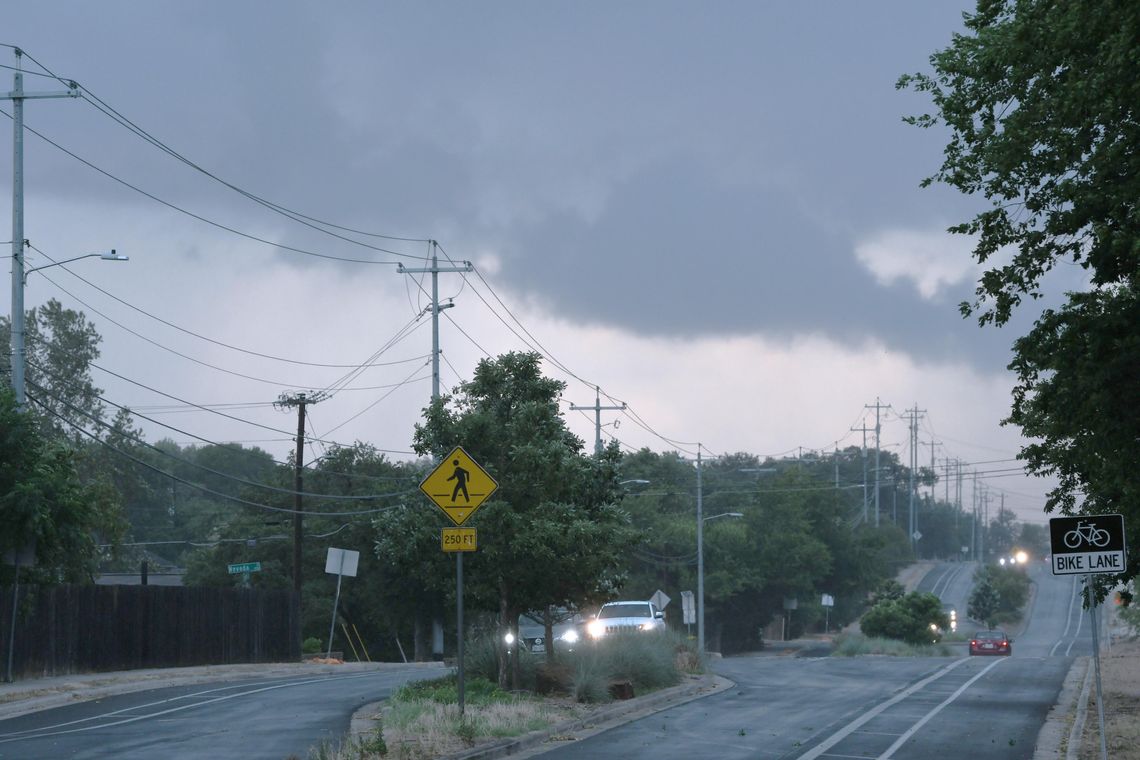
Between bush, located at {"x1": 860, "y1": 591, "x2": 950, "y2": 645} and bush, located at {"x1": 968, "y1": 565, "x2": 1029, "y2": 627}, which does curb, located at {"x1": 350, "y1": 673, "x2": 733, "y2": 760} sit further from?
bush, located at {"x1": 968, "y1": 565, "x2": 1029, "y2": 627}

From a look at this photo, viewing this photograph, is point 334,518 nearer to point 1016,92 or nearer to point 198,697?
point 198,697

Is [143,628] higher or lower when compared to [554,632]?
higher

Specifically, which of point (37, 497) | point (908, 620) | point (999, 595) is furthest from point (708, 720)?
point (999, 595)

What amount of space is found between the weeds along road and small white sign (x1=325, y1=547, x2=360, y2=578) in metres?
12.9

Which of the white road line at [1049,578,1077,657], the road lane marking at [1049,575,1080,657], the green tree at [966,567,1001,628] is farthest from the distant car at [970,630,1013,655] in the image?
the green tree at [966,567,1001,628]

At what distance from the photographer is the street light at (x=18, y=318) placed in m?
28.8

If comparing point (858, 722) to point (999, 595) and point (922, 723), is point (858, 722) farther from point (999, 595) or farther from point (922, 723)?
point (999, 595)

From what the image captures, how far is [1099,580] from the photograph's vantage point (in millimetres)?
22953

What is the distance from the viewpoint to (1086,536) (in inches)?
611

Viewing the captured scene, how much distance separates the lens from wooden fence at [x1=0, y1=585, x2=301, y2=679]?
31.1 meters

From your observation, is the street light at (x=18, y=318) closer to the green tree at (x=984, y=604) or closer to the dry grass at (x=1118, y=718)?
the dry grass at (x=1118, y=718)

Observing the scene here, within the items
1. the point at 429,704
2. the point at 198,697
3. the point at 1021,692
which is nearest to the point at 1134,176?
the point at 429,704

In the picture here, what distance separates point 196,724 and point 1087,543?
1309 centimetres

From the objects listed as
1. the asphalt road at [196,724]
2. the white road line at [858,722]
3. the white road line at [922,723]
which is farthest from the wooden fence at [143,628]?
the white road line at [922,723]
